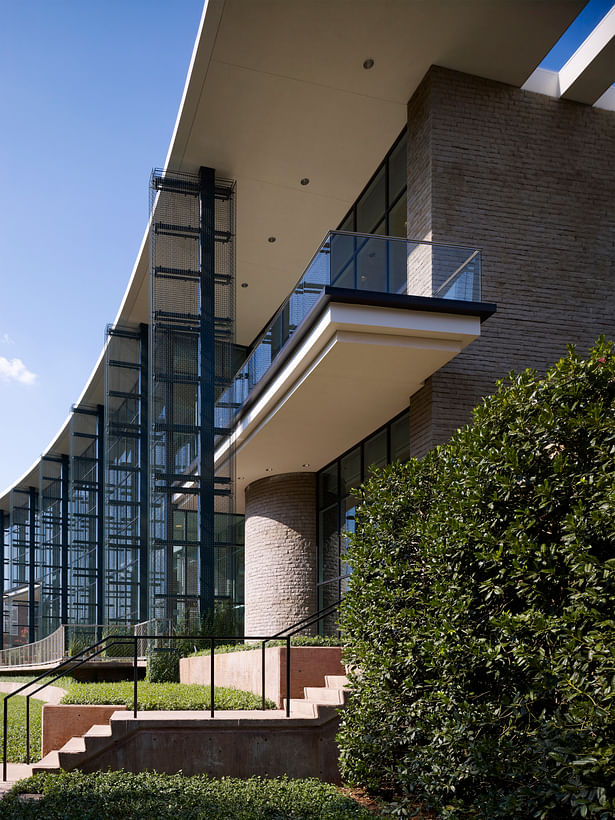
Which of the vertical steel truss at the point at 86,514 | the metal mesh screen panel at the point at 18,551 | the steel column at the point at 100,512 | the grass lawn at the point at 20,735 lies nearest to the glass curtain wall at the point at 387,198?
the grass lawn at the point at 20,735

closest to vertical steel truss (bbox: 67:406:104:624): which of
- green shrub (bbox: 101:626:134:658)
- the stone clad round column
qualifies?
green shrub (bbox: 101:626:134:658)

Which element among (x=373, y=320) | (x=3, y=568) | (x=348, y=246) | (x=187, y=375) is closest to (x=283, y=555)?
(x=187, y=375)

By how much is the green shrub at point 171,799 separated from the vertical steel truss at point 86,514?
72.4ft

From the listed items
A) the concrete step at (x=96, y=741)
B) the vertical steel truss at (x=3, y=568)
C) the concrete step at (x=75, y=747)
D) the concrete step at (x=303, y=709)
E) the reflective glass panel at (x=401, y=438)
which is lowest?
the vertical steel truss at (x=3, y=568)

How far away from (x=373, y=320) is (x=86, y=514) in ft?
79.0

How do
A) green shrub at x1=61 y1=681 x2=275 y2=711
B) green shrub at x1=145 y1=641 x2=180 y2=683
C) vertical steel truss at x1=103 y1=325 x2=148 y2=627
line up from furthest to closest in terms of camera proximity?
vertical steel truss at x1=103 y1=325 x2=148 y2=627, green shrub at x1=145 y1=641 x2=180 y2=683, green shrub at x1=61 y1=681 x2=275 y2=711

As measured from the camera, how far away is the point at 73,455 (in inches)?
1294

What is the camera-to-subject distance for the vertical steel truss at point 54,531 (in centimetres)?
4009

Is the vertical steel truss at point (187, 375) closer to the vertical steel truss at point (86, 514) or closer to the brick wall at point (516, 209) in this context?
the brick wall at point (516, 209)

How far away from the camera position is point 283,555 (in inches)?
840

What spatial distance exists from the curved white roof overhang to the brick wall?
0.73 meters

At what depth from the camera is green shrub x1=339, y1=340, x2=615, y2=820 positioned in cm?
546

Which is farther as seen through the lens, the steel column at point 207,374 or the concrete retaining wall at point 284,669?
the steel column at point 207,374

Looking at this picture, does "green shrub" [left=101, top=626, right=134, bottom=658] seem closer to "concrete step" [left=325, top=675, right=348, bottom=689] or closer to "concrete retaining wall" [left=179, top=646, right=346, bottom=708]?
"concrete retaining wall" [left=179, top=646, right=346, bottom=708]
